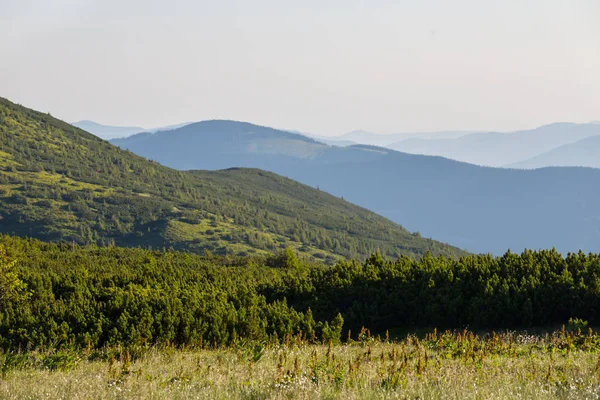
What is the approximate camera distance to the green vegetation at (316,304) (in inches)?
752

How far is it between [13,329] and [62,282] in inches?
388

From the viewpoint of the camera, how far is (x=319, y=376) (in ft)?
35.4

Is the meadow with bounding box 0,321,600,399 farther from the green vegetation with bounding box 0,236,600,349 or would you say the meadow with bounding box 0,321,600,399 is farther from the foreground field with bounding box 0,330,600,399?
the green vegetation with bounding box 0,236,600,349

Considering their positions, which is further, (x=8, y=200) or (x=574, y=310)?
(x=8, y=200)

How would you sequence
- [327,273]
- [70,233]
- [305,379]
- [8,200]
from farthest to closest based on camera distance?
[8,200], [70,233], [327,273], [305,379]

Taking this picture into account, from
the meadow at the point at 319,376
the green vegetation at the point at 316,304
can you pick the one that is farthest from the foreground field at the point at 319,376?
the green vegetation at the point at 316,304

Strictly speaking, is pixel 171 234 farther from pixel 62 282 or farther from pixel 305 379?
pixel 305 379

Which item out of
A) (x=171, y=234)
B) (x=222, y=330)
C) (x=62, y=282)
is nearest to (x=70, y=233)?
(x=171, y=234)

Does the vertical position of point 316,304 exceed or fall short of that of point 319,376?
it falls short

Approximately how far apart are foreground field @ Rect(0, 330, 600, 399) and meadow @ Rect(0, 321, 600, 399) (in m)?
0.02

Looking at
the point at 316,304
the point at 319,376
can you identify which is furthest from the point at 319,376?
the point at 316,304

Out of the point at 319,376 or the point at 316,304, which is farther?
the point at 316,304

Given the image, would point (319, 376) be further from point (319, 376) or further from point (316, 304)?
point (316, 304)

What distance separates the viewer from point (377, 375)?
11.3m
